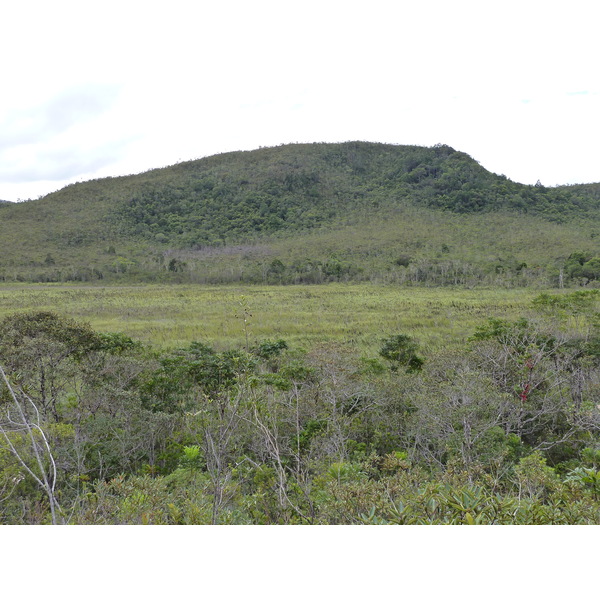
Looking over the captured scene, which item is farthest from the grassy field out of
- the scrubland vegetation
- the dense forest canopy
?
the dense forest canopy

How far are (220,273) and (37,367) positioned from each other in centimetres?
3024

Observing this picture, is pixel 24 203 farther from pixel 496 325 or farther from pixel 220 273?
pixel 496 325

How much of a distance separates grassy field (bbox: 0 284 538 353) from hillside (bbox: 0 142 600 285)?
9.14m

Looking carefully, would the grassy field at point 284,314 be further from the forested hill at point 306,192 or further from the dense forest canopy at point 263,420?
the forested hill at point 306,192

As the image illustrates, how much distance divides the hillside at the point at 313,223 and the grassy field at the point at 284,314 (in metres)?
9.14

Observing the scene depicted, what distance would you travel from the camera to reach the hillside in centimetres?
3278

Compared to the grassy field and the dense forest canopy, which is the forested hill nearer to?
the grassy field

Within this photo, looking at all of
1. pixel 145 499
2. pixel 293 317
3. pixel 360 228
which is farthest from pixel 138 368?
pixel 360 228

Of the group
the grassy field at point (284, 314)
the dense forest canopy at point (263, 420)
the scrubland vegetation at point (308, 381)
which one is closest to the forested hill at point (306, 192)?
the scrubland vegetation at point (308, 381)

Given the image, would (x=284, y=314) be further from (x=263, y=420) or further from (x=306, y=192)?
(x=306, y=192)

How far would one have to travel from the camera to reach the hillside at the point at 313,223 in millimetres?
32781

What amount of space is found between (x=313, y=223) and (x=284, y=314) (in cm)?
4119

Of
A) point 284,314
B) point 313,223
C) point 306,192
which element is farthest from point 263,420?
point 306,192

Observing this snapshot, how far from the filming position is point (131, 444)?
4.77 metres
